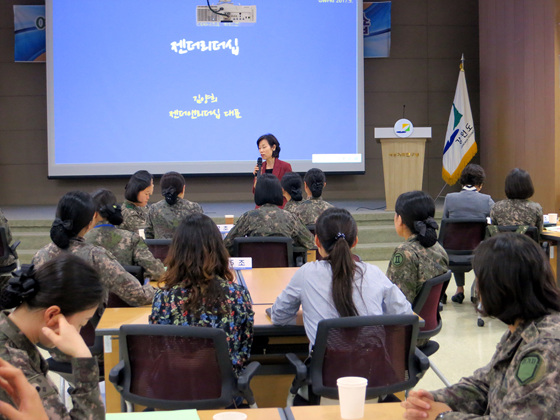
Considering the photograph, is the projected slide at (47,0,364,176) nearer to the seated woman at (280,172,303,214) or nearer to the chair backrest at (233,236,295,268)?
the seated woman at (280,172,303,214)

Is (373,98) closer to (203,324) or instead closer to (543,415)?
(203,324)

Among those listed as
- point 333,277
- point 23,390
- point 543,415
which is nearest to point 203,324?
point 333,277

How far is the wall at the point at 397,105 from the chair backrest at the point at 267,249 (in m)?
5.38

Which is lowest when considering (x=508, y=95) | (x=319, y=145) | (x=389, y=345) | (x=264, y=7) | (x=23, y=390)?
(x=389, y=345)

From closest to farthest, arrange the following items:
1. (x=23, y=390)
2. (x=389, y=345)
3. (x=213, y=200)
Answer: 1. (x=23, y=390)
2. (x=389, y=345)
3. (x=213, y=200)

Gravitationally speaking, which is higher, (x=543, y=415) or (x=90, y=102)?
(x=90, y=102)

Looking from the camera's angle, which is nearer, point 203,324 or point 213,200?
point 203,324

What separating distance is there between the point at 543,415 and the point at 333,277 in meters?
1.21

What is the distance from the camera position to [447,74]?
10031 millimetres

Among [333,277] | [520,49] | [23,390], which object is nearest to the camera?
[23,390]

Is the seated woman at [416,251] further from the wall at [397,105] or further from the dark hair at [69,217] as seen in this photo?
the wall at [397,105]

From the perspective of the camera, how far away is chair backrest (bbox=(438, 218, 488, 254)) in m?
5.39

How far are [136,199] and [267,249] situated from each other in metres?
1.30

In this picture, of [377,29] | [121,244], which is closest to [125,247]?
[121,244]
